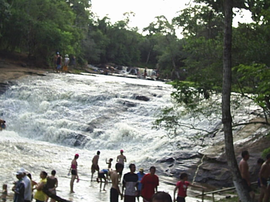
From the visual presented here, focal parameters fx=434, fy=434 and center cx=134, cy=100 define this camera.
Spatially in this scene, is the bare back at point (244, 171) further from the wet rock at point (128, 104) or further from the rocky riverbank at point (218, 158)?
the wet rock at point (128, 104)

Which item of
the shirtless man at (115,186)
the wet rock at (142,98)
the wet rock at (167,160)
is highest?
the wet rock at (142,98)

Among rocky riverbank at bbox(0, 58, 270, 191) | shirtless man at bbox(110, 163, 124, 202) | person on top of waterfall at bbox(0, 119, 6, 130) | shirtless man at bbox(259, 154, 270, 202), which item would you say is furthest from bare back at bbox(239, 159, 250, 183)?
person on top of waterfall at bbox(0, 119, 6, 130)

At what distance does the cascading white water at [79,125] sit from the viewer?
17391mm

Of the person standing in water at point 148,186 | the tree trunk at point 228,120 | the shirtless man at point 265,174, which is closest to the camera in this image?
the person standing in water at point 148,186

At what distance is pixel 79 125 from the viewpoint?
23406 mm

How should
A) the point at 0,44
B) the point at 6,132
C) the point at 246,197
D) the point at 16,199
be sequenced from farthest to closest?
the point at 0,44 → the point at 6,132 → the point at 246,197 → the point at 16,199

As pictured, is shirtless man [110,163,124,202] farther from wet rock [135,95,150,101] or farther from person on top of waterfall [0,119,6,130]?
wet rock [135,95,150,101]

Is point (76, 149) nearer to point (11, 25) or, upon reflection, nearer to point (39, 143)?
point (39, 143)

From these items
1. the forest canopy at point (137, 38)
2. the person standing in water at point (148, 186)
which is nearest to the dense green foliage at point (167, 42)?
the forest canopy at point (137, 38)

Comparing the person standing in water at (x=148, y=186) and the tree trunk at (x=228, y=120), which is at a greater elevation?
the tree trunk at (x=228, y=120)

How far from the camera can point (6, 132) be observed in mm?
23672

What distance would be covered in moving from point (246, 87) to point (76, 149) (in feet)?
30.7

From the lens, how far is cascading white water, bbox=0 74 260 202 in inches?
685

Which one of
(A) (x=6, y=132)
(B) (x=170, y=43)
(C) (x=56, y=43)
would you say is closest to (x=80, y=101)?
(A) (x=6, y=132)
